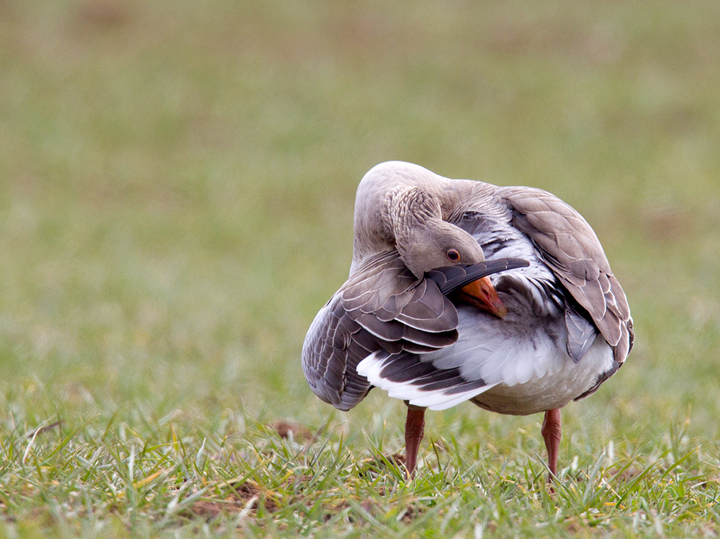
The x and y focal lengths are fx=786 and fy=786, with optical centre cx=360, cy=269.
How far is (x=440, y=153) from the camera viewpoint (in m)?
15.7

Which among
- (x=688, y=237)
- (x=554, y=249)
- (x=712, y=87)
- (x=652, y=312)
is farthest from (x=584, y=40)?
(x=554, y=249)

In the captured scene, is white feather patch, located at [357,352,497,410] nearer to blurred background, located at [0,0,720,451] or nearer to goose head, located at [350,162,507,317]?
goose head, located at [350,162,507,317]

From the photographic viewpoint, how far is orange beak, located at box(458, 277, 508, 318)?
3.05m

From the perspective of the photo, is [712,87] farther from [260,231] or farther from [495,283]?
[495,283]

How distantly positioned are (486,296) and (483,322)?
0.11 meters

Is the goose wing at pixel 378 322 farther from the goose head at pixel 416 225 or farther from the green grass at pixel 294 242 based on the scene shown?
the green grass at pixel 294 242

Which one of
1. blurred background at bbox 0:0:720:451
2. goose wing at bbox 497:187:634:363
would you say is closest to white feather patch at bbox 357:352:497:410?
goose wing at bbox 497:187:634:363

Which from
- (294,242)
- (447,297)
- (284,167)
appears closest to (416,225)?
(447,297)

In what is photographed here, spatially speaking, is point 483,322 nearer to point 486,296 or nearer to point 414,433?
point 486,296

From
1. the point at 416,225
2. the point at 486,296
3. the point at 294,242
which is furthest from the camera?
the point at 294,242

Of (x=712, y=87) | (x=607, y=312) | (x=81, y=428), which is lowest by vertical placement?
(x=81, y=428)

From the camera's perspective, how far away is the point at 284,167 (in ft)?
49.7

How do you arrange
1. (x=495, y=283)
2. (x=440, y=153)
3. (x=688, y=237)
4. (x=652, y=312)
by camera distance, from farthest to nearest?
(x=440, y=153) < (x=688, y=237) < (x=652, y=312) < (x=495, y=283)

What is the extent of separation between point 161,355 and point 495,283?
14.3 feet
